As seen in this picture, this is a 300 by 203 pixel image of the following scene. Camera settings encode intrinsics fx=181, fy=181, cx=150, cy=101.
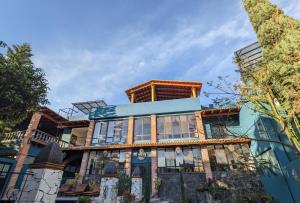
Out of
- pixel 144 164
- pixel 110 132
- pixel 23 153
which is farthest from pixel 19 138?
pixel 144 164

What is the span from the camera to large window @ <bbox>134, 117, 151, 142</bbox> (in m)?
17.9

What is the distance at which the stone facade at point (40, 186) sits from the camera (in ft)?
12.1

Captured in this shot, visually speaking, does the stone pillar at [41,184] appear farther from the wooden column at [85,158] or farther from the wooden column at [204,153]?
the wooden column at [85,158]

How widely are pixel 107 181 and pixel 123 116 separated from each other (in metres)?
12.7

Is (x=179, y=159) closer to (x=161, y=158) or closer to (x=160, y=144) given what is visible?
(x=161, y=158)

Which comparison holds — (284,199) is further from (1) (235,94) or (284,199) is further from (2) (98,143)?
(2) (98,143)

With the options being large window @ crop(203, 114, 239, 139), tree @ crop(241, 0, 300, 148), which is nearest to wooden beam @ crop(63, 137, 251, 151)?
large window @ crop(203, 114, 239, 139)

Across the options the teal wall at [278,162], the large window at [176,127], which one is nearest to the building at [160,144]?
the large window at [176,127]

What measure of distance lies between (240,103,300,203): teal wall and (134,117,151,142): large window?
29.5ft

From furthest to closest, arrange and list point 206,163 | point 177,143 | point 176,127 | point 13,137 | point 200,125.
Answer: point 176,127
point 200,125
point 177,143
point 13,137
point 206,163

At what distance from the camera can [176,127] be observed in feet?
58.8

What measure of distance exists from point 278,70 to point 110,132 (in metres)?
15.3

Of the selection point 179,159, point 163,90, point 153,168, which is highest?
point 163,90

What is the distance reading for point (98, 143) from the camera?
18.3 metres
